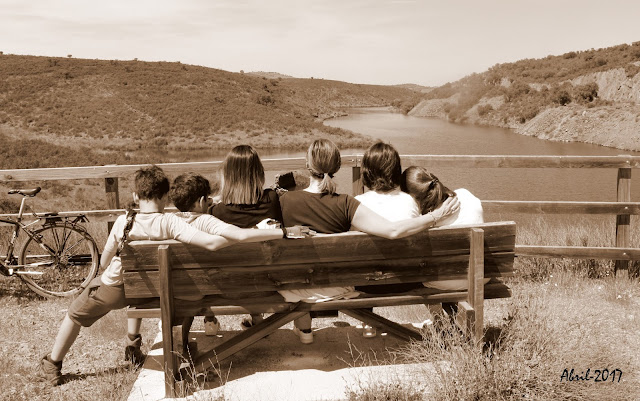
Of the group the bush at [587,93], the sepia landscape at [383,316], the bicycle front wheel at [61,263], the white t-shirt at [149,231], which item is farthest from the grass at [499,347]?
the bush at [587,93]

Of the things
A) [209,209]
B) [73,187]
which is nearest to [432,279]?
[209,209]

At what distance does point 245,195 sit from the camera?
133 inches

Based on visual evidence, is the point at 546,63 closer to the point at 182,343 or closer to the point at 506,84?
the point at 506,84

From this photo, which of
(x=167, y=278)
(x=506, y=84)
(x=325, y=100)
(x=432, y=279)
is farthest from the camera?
(x=325, y=100)

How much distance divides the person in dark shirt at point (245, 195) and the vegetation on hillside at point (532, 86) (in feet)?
139

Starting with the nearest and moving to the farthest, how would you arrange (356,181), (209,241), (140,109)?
1. (209,241)
2. (356,181)
3. (140,109)

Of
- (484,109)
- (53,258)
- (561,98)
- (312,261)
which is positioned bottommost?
(53,258)

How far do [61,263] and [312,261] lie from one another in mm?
3861

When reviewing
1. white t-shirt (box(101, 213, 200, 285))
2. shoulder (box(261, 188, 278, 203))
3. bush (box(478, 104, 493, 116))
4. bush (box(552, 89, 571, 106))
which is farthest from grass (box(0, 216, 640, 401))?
bush (box(478, 104, 493, 116))

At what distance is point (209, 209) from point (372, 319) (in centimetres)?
127

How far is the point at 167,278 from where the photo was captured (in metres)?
3.05

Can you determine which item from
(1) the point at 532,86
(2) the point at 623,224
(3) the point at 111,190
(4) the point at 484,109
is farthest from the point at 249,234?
(1) the point at 532,86

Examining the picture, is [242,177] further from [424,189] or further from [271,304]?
[424,189]

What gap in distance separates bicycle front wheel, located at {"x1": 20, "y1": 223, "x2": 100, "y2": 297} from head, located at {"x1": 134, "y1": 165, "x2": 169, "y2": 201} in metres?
2.73
